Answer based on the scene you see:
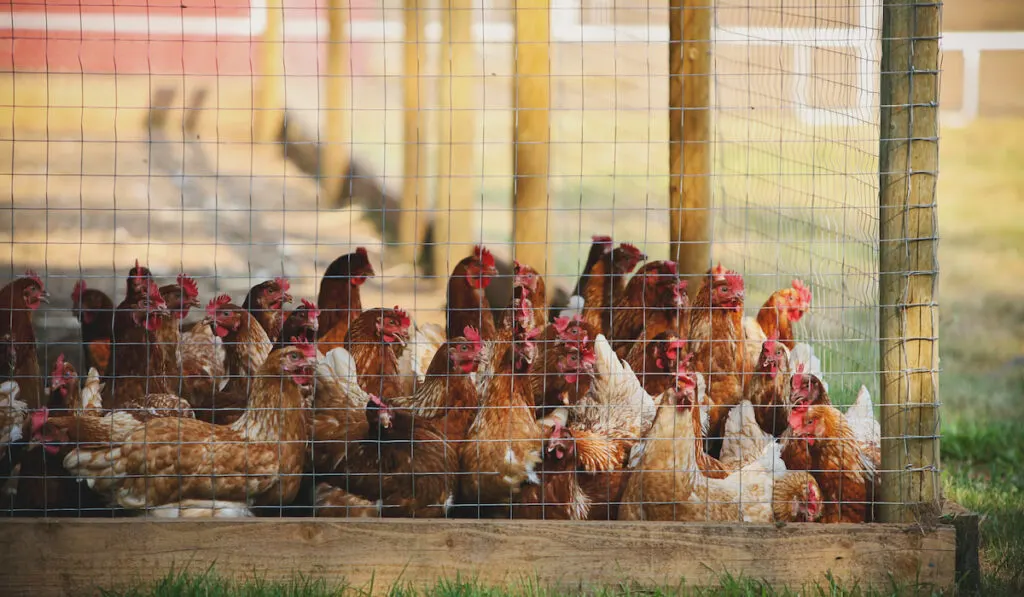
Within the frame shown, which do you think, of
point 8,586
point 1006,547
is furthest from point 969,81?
point 8,586

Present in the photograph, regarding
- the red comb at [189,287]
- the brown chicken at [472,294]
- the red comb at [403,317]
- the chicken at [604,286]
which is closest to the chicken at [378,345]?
the red comb at [403,317]

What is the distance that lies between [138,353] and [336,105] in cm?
771

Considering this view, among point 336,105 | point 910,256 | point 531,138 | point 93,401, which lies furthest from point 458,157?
point 910,256

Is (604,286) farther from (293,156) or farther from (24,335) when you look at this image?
(293,156)

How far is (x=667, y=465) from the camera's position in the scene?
3533 mm

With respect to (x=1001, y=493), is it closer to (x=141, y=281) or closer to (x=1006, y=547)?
(x=1006, y=547)

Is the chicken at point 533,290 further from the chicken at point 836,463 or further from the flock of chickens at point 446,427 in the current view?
the chicken at point 836,463

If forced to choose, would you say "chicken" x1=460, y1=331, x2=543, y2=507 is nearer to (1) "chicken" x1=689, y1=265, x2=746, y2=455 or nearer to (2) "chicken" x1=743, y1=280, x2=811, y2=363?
(1) "chicken" x1=689, y1=265, x2=746, y2=455

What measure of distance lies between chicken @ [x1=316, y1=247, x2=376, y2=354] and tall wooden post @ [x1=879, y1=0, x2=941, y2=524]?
241cm

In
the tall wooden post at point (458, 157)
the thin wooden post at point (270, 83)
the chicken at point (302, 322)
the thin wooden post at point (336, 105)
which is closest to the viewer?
the chicken at point (302, 322)

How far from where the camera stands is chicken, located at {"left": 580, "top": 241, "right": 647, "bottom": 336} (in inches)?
198

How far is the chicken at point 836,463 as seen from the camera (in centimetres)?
369

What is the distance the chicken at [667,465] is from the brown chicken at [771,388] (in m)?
0.67

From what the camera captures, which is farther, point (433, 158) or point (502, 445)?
point (433, 158)
